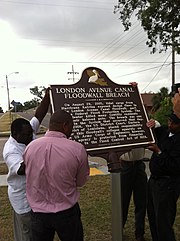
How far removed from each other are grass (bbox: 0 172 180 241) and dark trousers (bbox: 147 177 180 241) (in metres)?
0.97

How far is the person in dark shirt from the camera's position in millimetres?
3430

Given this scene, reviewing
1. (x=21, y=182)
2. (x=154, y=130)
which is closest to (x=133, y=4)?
(x=154, y=130)

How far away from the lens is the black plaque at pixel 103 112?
11.3 feet

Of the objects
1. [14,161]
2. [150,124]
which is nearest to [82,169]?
[14,161]

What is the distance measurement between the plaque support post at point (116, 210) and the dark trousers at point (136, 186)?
0.86 meters

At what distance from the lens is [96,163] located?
434 inches

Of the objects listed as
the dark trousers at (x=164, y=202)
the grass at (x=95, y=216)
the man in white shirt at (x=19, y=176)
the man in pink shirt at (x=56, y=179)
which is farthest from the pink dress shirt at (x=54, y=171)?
Result: the grass at (x=95, y=216)

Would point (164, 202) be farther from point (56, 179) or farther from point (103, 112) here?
point (56, 179)

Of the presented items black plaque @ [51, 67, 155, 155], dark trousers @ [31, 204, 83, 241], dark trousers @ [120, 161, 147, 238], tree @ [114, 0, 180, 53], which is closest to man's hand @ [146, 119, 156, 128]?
black plaque @ [51, 67, 155, 155]

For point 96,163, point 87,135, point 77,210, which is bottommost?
point 96,163

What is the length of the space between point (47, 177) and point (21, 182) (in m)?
0.66

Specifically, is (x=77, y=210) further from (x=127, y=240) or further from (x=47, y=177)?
(x=127, y=240)

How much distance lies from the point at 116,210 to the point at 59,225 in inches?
36.6

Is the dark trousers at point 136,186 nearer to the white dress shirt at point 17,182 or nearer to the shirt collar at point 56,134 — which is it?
the white dress shirt at point 17,182
